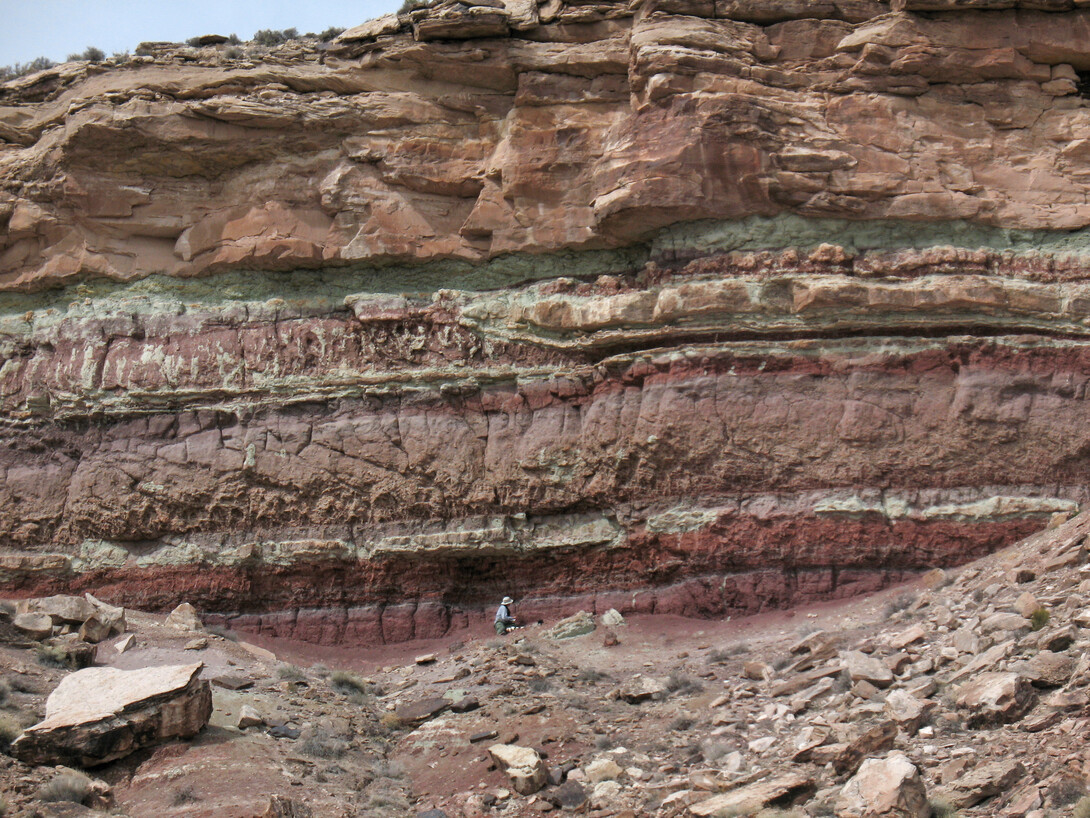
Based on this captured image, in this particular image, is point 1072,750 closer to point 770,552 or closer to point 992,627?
point 992,627

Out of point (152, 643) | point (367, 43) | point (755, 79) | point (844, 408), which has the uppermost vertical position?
point (367, 43)

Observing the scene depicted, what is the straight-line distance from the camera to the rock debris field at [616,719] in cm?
845

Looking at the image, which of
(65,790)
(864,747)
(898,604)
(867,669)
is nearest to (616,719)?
(867,669)

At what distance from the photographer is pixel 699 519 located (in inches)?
616

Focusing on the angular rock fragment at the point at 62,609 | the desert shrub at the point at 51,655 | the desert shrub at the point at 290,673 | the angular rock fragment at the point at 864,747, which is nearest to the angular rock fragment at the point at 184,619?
the angular rock fragment at the point at 62,609

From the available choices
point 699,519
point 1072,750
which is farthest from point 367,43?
point 1072,750

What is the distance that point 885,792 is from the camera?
775cm

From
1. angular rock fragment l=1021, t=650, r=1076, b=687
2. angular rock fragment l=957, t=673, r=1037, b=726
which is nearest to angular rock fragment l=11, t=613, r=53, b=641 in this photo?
angular rock fragment l=957, t=673, r=1037, b=726

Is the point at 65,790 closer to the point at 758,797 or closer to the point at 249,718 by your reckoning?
the point at 249,718

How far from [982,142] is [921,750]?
37.7 ft

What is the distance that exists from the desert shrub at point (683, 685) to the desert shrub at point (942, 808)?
14.3 feet

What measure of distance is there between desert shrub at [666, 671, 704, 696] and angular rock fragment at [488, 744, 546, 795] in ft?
7.55

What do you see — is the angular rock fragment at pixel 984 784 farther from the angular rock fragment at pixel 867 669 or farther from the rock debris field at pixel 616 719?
the angular rock fragment at pixel 867 669

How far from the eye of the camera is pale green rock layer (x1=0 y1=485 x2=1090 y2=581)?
Answer: 1474cm
